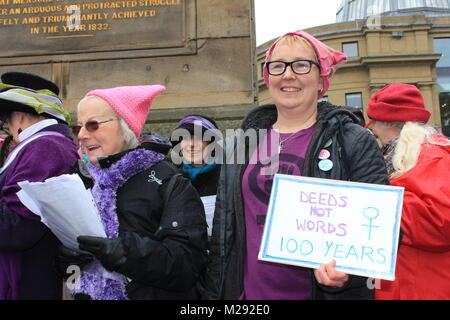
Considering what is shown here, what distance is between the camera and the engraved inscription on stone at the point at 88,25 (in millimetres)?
5590

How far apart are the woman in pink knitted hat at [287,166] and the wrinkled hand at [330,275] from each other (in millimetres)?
76

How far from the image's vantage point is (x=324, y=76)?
230 cm

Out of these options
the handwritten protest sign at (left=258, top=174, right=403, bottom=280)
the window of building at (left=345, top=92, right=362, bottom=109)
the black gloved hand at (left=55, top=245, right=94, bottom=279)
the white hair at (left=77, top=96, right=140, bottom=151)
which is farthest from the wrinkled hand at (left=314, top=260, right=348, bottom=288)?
the window of building at (left=345, top=92, right=362, bottom=109)

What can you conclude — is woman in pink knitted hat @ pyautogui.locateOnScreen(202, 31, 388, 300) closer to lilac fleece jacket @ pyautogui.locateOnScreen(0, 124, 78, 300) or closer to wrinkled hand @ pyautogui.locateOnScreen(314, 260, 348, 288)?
wrinkled hand @ pyautogui.locateOnScreen(314, 260, 348, 288)

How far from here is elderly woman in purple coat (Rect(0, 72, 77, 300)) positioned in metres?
2.17

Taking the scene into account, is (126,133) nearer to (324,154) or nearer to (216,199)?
(216,199)

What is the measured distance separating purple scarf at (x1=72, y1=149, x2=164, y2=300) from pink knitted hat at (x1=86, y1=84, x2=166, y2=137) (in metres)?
0.20

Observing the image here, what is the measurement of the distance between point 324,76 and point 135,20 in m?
3.95

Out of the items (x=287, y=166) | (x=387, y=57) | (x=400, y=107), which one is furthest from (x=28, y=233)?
(x=387, y=57)

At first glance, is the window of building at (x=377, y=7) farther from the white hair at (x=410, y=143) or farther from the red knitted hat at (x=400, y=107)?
the white hair at (x=410, y=143)

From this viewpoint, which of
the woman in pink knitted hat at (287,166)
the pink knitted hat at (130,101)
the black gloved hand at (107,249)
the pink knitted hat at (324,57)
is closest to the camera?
the black gloved hand at (107,249)

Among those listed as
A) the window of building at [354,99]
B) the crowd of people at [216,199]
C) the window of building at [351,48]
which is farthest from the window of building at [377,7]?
the crowd of people at [216,199]

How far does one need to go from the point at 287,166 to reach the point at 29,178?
A: 4.25 feet

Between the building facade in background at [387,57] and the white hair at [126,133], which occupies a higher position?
the building facade in background at [387,57]
